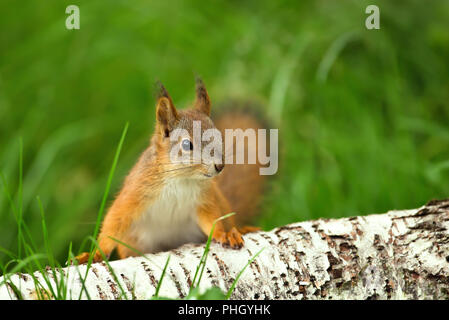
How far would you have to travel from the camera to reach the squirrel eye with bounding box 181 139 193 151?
2008mm

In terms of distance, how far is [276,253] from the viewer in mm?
1895

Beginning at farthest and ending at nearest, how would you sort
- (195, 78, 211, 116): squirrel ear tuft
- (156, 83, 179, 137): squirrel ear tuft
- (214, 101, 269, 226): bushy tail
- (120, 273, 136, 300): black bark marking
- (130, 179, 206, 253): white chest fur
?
(214, 101, 269, 226): bushy tail → (130, 179, 206, 253): white chest fur → (195, 78, 211, 116): squirrel ear tuft → (156, 83, 179, 137): squirrel ear tuft → (120, 273, 136, 300): black bark marking

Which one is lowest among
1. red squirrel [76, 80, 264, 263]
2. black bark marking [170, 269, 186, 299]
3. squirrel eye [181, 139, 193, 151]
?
black bark marking [170, 269, 186, 299]

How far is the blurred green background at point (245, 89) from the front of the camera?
3.29 metres

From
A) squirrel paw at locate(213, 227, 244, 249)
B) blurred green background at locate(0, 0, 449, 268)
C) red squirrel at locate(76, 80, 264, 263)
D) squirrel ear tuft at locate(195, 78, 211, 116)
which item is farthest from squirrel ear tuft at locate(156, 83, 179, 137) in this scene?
blurred green background at locate(0, 0, 449, 268)

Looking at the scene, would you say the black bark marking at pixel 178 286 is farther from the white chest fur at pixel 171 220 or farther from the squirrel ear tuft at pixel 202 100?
the squirrel ear tuft at pixel 202 100

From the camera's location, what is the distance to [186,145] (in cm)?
202

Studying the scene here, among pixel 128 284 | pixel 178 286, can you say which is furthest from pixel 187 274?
pixel 128 284

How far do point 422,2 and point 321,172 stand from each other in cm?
121

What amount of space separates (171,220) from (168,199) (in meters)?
0.08

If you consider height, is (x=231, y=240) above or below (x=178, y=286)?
above

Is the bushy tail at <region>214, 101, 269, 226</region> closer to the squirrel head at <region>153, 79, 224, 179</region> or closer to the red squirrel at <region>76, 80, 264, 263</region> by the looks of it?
the red squirrel at <region>76, 80, 264, 263</region>

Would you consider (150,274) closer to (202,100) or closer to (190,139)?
(190,139)

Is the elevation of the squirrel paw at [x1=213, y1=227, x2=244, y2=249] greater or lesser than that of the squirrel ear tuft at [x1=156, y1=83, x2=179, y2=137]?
lesser
